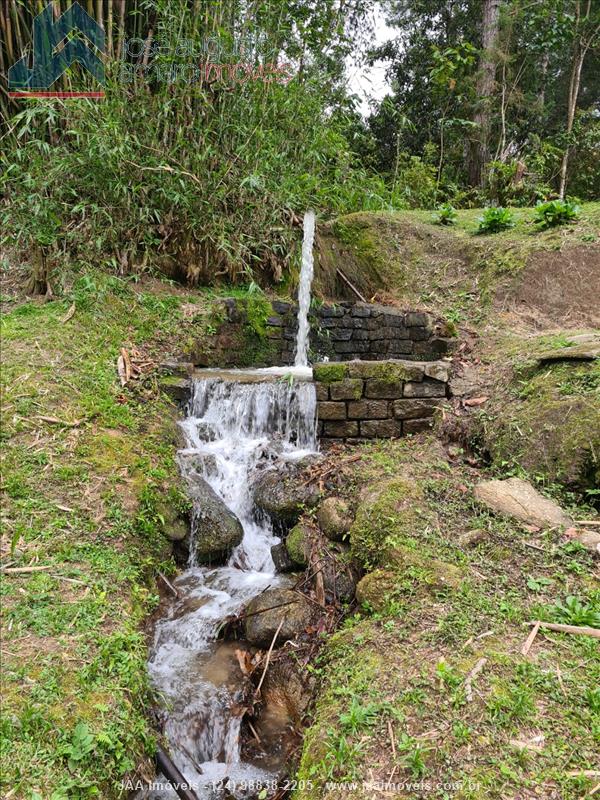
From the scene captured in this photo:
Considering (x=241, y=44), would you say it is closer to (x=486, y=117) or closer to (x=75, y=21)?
(x=75, y=21)

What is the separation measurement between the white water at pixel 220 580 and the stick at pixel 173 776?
114 millimetres

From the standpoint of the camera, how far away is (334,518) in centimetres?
312

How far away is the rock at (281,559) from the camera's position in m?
3.17

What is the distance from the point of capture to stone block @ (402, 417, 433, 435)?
408 centimetres

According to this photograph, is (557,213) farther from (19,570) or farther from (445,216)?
(19,570)

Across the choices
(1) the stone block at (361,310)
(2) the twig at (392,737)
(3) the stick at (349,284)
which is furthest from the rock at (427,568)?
(3) the stick at (349,284)

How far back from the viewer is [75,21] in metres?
4.70

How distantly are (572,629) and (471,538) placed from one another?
665mm

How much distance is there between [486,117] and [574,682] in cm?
1122

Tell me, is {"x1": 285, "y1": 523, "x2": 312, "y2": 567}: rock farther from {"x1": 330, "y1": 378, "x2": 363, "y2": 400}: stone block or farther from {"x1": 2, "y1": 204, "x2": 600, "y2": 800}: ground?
{"x1": 330, "y1": 378, "x2": 363, "y2": 400}: stone block

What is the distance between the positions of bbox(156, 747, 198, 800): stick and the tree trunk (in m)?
10.5

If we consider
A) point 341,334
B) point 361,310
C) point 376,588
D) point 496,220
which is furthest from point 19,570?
point 496,220

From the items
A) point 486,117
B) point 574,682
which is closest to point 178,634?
point 574,682

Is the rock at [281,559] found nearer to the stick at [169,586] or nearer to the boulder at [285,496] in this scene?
the boulder at [285,496]
